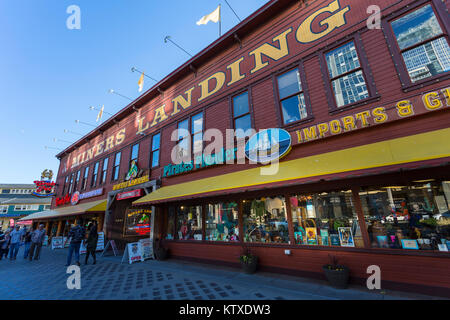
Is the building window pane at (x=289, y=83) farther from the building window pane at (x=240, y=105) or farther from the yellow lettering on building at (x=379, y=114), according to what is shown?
the yellow lettering on building at (x=379, y=114)

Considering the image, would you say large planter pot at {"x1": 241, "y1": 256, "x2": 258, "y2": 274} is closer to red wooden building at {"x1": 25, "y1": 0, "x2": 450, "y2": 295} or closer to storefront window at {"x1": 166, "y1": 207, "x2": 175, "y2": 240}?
red wooden building at {"x1": 25, "y1": 0, "x2": 450, "y2": 295}

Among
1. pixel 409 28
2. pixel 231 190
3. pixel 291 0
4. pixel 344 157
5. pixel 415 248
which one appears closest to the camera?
pixel 415 248

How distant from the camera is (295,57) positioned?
771 cm

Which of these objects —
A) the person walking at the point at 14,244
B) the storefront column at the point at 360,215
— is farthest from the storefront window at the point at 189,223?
the person walking at the point at 14,244

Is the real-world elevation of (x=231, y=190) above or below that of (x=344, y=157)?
below

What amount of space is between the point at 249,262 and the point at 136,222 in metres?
9.87

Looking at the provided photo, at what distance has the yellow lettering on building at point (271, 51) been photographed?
817 centimetres

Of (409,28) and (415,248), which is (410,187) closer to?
(415,248)

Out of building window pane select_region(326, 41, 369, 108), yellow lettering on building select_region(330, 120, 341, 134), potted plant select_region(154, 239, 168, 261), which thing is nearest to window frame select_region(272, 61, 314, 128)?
yellow lettering on building select_region(330, 120, 341, 134)

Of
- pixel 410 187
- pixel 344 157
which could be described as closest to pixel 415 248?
pixel 410 187

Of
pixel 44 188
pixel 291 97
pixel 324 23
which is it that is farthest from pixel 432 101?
pixel 44 188

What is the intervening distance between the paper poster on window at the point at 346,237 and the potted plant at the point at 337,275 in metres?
0.70
